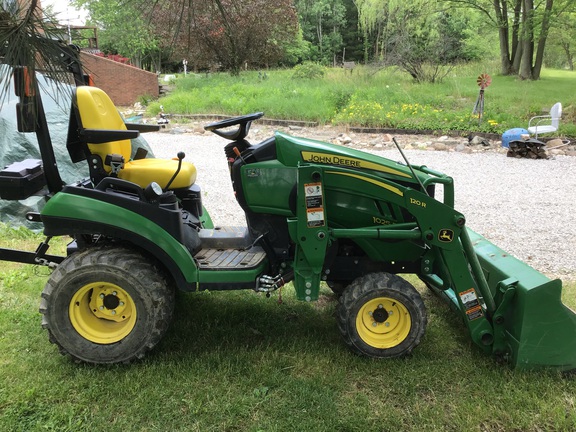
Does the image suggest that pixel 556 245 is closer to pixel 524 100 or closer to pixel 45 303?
pixel 45 303

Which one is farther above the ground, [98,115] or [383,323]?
[98,115]

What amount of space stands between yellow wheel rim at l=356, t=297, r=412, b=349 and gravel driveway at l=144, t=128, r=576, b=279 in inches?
91.6

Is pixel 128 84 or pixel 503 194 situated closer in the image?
pixel 503 194

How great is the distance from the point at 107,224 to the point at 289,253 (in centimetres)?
106

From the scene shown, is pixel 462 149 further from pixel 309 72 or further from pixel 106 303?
pixel 309 72

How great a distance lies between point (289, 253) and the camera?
3.14 meters

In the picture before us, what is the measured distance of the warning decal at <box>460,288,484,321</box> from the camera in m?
2.87

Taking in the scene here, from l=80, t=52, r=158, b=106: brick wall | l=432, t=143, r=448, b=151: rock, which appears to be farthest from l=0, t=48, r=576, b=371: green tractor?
l=80, t=52, r=158, b=106: brick wall

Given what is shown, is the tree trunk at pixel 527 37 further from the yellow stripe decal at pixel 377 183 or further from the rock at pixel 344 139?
the yellow stripe decal at pixel 377 183

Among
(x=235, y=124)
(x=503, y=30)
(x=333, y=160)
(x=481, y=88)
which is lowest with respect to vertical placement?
(x=333, y=160)

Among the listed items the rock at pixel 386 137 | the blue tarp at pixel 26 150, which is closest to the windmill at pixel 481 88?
the rock at pixel 386 137

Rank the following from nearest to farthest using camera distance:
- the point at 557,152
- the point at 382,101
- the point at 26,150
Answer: the point at 26,150, the point at 557,152, the point at 382,101

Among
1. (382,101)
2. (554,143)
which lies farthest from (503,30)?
(554,143)

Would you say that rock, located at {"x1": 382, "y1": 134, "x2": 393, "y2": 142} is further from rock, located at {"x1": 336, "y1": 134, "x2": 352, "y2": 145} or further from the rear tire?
the rear tire
